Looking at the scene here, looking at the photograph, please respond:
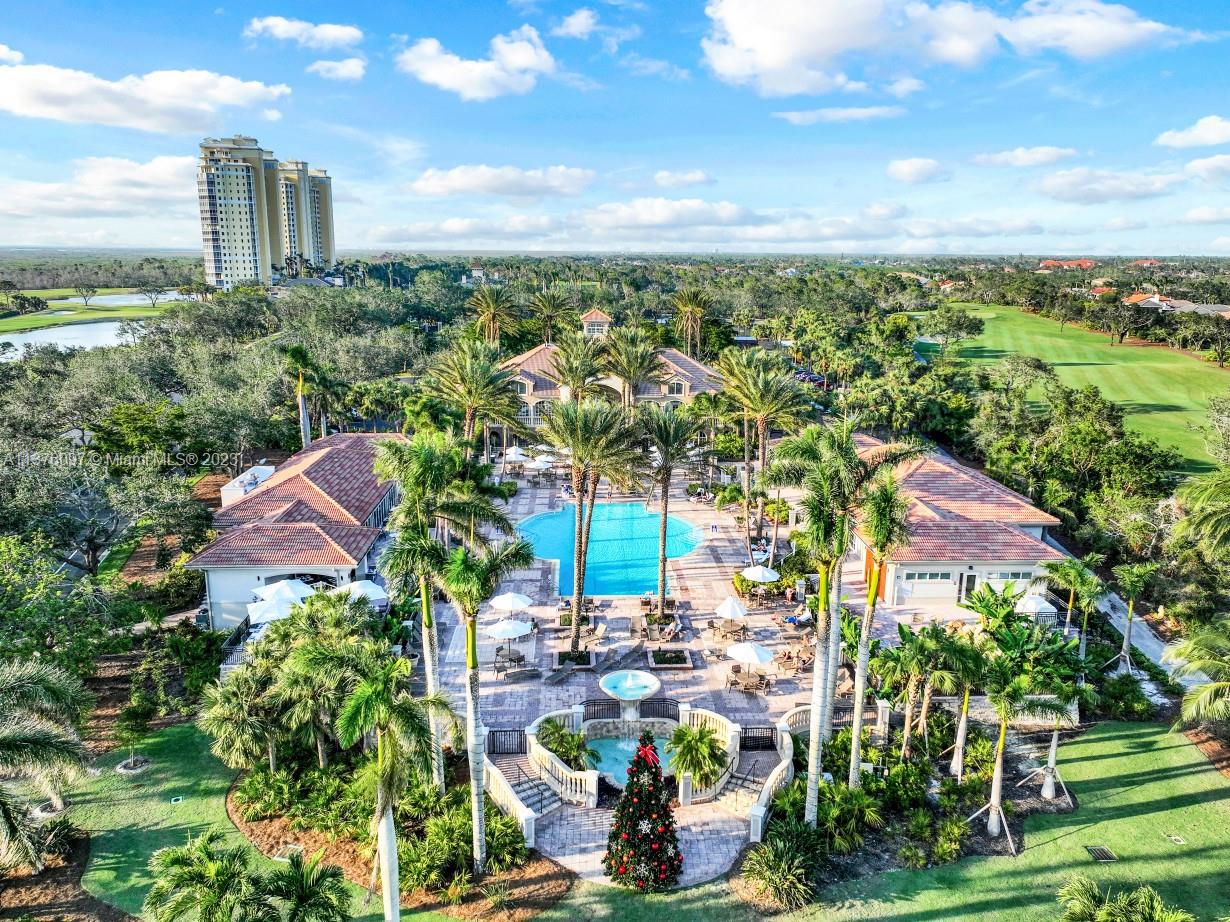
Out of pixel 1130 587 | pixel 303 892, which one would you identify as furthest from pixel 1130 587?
pixel 303 892


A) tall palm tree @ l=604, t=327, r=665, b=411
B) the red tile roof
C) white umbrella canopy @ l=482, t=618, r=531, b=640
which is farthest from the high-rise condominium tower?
white umbrella canopy @ l=482, t=618, r=531, b=640

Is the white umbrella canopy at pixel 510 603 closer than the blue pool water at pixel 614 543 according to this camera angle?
Yes

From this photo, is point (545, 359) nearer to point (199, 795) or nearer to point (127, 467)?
point (127, 467)

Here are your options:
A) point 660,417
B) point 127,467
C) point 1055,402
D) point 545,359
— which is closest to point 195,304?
point 545,359

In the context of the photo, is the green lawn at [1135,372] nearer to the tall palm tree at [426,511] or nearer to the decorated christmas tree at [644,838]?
the decorated christmas tree at [644,838]

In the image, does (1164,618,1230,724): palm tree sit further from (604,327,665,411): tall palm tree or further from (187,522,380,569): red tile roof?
(604,327,665,411): tall palm tree

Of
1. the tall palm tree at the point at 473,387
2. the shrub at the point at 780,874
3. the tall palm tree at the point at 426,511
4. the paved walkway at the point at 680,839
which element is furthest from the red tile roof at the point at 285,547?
the shrub at the point at 780,874
